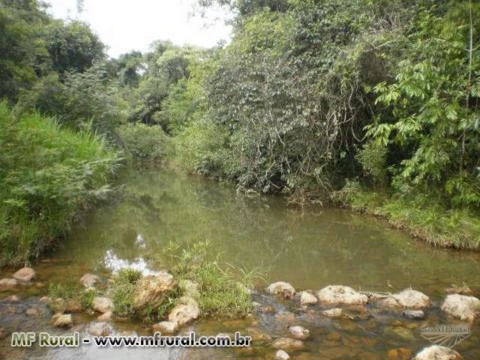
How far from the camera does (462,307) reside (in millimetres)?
3818

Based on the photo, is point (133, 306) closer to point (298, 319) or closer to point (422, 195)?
point (298, 319)

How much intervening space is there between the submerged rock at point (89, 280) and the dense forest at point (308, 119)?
0.87 meters

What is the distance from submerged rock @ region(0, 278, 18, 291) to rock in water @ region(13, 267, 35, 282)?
0.09 m

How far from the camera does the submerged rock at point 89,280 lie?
4.25 meters

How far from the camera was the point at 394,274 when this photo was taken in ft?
16.8

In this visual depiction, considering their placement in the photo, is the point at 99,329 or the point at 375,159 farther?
the point at 375,159

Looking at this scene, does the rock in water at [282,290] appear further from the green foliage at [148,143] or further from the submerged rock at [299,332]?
the green foliage at [148,143]

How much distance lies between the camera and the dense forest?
5301 millimetres

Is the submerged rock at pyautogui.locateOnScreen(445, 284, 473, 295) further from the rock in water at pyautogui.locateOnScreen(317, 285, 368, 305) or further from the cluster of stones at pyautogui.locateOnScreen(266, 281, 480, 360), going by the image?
the rock in water at pyautogui.locateOnScreen(317, 285, 368, 305)

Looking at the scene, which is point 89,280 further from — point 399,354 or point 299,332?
point 399,354

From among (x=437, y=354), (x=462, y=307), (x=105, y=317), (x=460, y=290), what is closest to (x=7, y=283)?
(x=105, y=317)

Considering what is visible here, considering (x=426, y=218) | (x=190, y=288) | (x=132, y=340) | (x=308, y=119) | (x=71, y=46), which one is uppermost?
(x=71, y=46)

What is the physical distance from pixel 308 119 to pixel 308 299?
5.25 metres

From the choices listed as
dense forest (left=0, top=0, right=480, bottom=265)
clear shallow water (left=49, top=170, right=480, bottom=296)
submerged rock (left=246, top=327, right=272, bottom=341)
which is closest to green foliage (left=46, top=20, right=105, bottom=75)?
dense forest (left=0, top=0, right=480, bottom=265)
